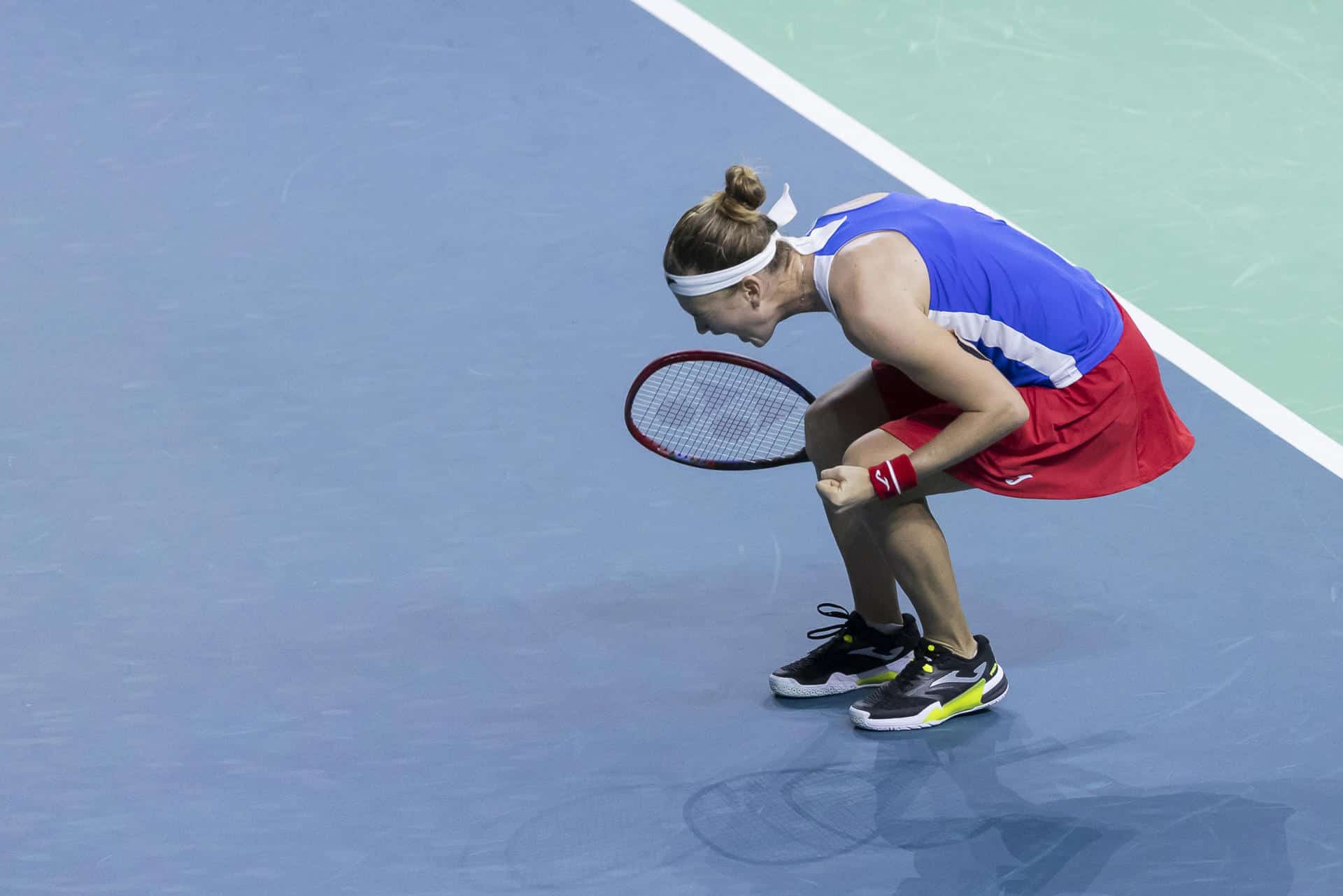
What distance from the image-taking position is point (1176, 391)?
5.20m

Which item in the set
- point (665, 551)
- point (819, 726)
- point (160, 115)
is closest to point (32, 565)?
point (665, 551)

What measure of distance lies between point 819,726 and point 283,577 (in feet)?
4.56

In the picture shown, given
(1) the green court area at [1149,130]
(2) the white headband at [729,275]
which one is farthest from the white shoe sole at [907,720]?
(1) the green court area at [1149,130]

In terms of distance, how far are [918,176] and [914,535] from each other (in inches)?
110

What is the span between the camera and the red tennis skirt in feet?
12.2

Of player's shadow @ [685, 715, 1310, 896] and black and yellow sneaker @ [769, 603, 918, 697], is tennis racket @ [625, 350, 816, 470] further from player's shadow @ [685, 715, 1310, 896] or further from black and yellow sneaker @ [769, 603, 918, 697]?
player's shadow @ [685, 715, 1310, 896]

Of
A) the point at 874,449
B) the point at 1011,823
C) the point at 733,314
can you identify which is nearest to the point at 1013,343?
the point at 874,449

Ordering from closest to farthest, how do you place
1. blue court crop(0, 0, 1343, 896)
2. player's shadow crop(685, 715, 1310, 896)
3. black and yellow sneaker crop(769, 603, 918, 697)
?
1. player's shadow crop(685, 715, 1310, 896)
2. blue court crop(0, 0, 1343, 896)
3. black and yellow sneaker crop(769, 603, 918, 697)

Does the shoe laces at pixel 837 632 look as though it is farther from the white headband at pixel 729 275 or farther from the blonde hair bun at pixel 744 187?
the blonde hair bun at pixel 744 187

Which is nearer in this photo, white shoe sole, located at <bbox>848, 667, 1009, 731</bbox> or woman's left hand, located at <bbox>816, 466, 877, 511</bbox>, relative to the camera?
woman's left hand, located at <bbox>816, 466, 877, 511</bbox>

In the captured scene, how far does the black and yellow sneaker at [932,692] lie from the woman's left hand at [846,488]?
49 cm

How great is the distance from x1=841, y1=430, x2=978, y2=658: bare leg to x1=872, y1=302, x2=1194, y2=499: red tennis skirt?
0.05 m

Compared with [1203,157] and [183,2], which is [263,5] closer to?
[183,2]

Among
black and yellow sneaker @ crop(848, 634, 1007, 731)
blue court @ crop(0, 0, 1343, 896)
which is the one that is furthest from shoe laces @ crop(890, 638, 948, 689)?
blue court @ crop(0, 0, 1343, 896)
